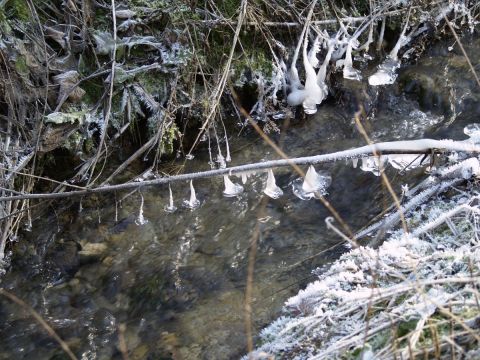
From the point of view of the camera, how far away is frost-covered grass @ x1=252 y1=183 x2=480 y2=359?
1.75m

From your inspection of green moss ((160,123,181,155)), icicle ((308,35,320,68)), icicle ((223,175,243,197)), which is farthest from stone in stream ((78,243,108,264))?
icicle ((308,35,320,68))

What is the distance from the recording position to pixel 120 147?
4.21 meters

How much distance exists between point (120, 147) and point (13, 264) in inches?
45.8

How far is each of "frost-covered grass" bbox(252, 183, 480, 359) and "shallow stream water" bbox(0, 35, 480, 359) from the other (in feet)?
1.88

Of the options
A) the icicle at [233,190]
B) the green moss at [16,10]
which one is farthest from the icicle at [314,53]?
the green moss at [16,10]

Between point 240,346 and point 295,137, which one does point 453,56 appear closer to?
Result: point 295,137

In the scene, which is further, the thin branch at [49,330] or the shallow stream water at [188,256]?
the shallow stream water at [188,256]

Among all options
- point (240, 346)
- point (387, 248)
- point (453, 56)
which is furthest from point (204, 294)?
point (453, 56)

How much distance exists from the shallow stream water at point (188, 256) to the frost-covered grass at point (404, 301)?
1.88 feet

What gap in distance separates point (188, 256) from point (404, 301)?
1.93 m

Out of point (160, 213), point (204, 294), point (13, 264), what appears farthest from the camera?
point (160, 213)

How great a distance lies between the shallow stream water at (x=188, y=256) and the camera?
10.1 feet

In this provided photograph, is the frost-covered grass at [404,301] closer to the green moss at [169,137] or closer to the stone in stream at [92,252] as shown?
the stone in stream at [92,252]

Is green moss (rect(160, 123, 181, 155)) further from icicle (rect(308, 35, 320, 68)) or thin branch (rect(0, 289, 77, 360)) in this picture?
thin branch (rect(0, 289, 77, 360))
